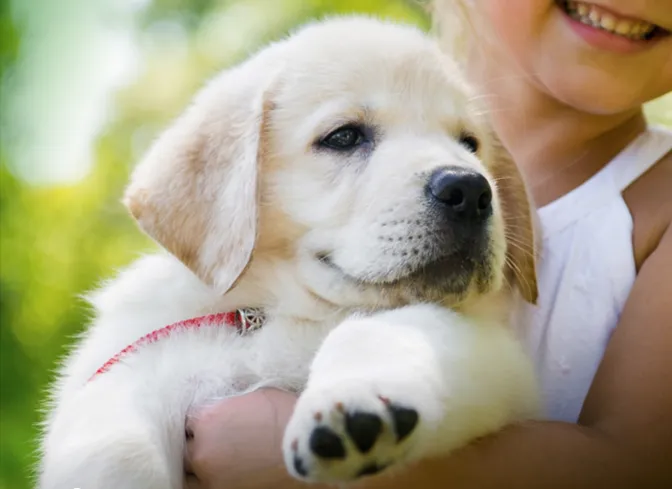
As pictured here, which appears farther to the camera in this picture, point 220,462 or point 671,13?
point 671,13

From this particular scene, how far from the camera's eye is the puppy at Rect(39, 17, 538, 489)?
4.24 ft

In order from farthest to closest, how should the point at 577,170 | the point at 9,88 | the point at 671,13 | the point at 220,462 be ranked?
the point at 9,88
the point at 577,170
the point at 671,13
the point at 220,462

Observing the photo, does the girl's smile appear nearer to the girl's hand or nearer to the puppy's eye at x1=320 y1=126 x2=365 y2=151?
the puppy's eye at x1=320 y1=126 x2=365 y2=151

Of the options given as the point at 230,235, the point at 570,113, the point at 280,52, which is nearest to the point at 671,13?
the point at 570,113

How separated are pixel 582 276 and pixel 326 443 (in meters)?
1.15

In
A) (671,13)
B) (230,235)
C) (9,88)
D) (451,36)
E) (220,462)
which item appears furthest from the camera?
(9,88)

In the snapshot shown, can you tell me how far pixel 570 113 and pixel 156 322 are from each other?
1.34m

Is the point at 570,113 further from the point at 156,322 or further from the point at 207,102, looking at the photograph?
the point at 156,322

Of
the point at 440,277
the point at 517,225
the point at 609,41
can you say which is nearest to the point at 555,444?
the point at 440,277

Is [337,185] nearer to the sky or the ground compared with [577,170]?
nearer to the sky

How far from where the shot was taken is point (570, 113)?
2189 mm

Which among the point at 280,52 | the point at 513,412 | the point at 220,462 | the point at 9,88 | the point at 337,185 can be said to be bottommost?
the point at 9,88

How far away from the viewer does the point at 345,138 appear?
1.60 meters

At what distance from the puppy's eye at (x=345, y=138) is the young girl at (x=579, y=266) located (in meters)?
0.54
